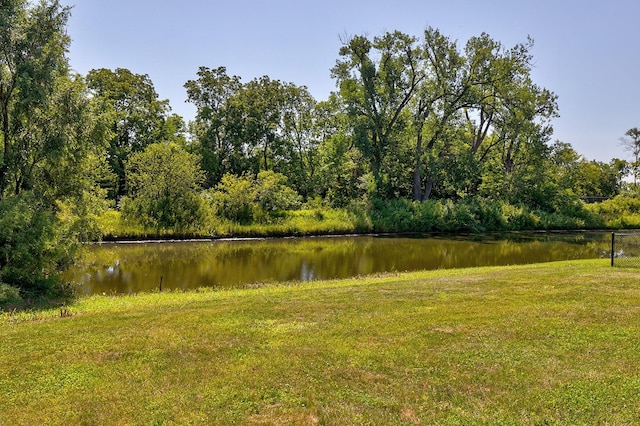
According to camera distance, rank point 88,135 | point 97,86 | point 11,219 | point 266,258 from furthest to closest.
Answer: point 97,86
point 266,258
point 88,135
point 11,219

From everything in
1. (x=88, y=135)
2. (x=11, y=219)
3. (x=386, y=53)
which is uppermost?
(x=386, y=53)

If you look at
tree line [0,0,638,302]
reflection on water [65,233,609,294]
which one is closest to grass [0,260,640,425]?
reflection on water [65,233,609,294]

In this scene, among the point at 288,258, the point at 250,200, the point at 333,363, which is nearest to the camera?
the point at 333,363

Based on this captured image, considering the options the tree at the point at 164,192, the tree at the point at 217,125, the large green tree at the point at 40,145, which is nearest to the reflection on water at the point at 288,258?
the large green tree at the point at 40,145

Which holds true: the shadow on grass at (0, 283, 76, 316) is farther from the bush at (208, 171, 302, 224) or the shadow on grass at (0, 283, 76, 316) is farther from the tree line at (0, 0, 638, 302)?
the bush at (208, 171, 302, 224)

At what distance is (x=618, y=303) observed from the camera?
31.6ft

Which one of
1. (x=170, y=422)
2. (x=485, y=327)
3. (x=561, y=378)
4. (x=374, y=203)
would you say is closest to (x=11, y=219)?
(x=170, y=422)

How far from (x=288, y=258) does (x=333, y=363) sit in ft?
58.2

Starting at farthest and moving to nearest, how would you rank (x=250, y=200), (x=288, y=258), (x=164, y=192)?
(x=250, y=200)
(x=164, y=192)
(x=288, y=258)

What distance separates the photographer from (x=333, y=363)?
21.4 feet

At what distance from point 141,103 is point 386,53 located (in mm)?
27040

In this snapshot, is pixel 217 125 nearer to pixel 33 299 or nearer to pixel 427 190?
pixel 427 190

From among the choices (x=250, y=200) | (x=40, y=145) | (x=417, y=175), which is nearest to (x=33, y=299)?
(x=40, y=145)

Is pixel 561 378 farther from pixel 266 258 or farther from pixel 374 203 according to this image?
pixel 374 203
